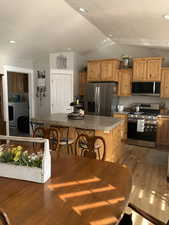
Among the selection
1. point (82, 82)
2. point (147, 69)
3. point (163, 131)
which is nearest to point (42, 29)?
point (82, 82)

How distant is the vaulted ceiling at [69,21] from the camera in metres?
2.82

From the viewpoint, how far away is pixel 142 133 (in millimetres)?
5348

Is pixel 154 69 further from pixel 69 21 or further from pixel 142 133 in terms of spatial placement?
pixel 69 21

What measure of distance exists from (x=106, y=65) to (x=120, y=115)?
165 cm

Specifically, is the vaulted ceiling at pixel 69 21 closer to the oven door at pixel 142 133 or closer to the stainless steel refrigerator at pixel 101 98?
the stainless steel refrigerator at pixel 101 98

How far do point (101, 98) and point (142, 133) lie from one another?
1584 millimetres

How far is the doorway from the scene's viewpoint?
22.3 ft

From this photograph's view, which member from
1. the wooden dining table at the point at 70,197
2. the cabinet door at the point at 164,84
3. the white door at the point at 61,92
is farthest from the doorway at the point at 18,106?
the wooden dining table at the point at 70,197

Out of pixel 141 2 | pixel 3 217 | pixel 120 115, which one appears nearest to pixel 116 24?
pixel 141 2

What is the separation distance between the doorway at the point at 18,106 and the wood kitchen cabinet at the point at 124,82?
3399mm

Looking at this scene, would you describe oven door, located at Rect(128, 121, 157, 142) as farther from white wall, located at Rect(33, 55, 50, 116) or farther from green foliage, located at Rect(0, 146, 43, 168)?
green foliage, located at Rect(0, 146, 43, 168)

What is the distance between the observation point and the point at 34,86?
6.22 m

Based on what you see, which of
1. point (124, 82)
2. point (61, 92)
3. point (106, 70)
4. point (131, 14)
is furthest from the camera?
point (61, 92)

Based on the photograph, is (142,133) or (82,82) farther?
(82,82)
